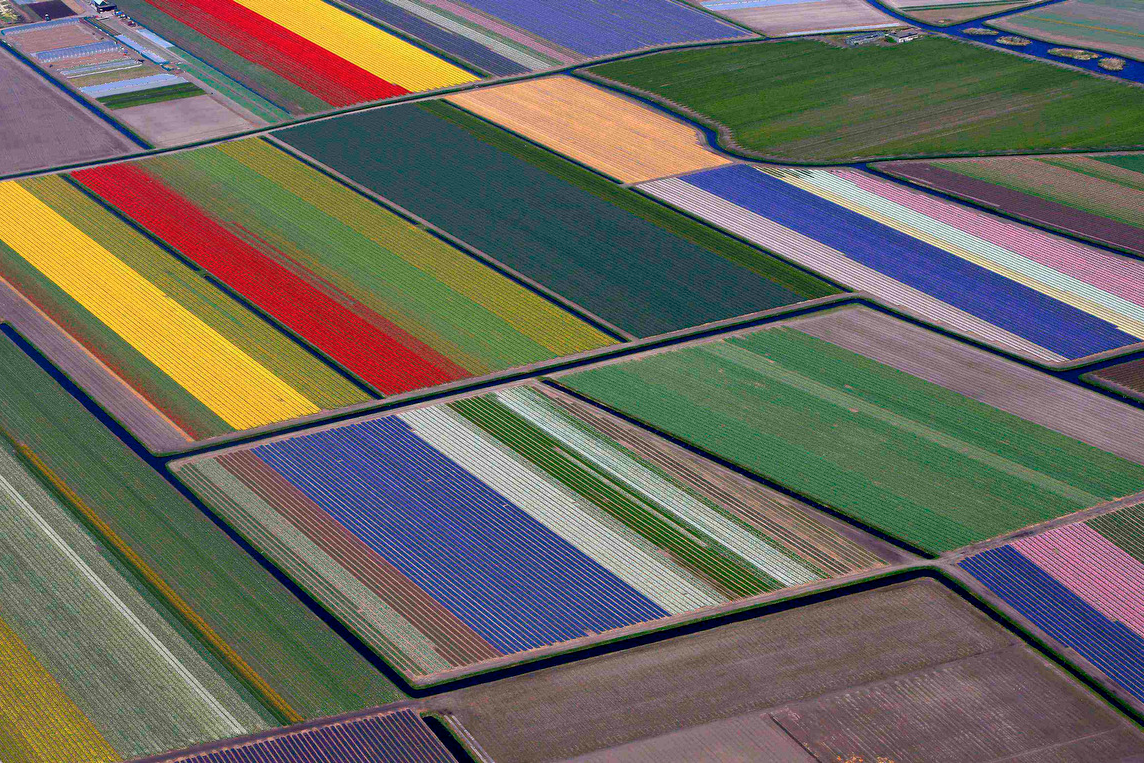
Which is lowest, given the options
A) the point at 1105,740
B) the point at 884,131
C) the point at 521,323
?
the point at 521,323

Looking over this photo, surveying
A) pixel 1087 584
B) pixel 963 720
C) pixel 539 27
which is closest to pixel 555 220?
pixel 539 27

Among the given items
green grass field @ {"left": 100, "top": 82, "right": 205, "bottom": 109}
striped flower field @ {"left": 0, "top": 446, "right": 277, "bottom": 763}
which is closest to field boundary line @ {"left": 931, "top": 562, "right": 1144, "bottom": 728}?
striped flower field @ {"left": 0, "top": 446, "right": 277, "bottom": 763}

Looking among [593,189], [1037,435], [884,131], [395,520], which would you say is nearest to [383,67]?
[593,189]

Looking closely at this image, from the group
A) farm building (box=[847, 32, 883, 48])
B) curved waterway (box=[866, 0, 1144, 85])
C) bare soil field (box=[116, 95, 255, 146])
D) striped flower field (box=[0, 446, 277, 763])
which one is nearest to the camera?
striped flower field (box=[0, 446, 277, 763])

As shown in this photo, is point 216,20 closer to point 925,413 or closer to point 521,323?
point 521,323

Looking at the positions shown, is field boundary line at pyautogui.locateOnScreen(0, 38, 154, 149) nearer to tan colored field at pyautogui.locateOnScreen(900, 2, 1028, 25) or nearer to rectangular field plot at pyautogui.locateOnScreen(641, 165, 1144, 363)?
rectangular field plot at pyautogui.locateOnScreen(641, 165, 1144, 363)

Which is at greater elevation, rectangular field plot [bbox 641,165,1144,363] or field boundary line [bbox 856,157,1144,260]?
field boundary line [bbox 856,157,1144,260]
